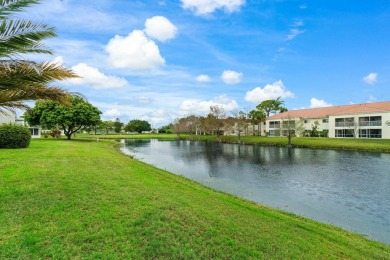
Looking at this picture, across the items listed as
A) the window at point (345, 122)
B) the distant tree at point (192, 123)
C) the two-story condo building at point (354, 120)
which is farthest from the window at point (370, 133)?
the distant tree at point (192, 123)

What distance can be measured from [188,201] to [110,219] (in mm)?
3127

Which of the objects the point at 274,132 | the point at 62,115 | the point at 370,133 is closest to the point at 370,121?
the point at 370,133

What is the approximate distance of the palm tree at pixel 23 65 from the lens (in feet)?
17.0

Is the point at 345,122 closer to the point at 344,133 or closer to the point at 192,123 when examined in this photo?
the point at 344,133

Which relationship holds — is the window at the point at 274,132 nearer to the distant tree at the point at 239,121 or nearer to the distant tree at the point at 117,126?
the distant tree at the point at 239,121

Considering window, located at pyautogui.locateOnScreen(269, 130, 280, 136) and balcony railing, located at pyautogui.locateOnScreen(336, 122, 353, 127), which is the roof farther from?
window, located at pyautogui.locateOnScreen(269, 130, 280, 136)

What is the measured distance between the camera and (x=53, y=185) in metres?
8.89

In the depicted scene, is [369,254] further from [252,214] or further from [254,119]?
[254,119]

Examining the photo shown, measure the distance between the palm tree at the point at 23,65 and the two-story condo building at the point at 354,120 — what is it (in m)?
50.4

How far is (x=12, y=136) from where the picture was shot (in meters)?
22.3

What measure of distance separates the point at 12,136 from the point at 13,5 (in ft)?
72.6

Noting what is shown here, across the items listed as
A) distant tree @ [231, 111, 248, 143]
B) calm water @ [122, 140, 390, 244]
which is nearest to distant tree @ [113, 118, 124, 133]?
distant tree @ [231, 111, 248, 143]

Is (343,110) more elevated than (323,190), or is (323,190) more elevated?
(343,110)

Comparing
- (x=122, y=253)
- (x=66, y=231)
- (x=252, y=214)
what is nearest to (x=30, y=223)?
(x=66, y=231)
